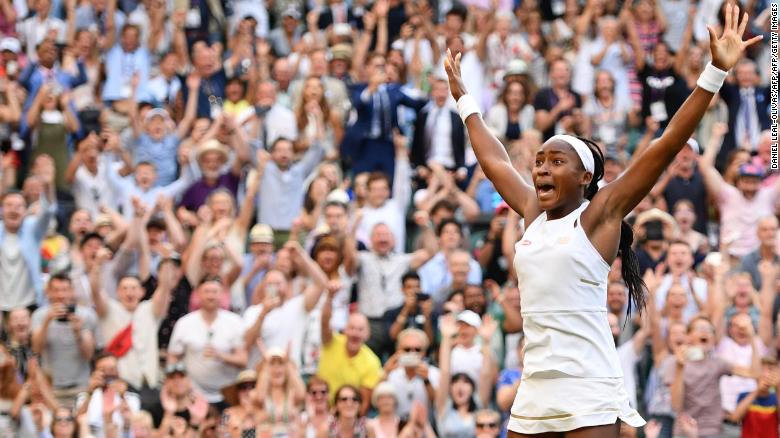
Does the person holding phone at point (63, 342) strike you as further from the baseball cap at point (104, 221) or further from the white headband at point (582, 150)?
the white headband at point (582, 150)

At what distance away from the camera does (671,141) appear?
218 inches

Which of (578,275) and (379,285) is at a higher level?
(578,275)

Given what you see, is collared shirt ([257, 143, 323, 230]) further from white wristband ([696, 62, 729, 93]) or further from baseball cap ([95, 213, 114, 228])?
white wristband ([696, 62, 729, 93])

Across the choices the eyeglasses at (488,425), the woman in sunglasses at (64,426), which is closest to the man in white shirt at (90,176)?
the woman in sunglasses at (64,426)

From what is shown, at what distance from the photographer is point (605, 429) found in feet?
18.1

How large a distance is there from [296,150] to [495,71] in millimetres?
2910

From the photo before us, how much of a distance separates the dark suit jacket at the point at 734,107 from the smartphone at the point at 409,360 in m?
5.03

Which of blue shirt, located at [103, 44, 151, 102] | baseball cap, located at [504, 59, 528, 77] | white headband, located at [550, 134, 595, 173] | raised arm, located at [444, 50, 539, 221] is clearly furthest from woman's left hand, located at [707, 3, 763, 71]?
blue shirt, located at [103, 44, 151, 102]

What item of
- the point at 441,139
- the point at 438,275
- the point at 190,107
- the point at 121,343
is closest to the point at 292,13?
the point at 190,107

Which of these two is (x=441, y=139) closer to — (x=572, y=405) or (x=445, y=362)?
(x=445, y=362)

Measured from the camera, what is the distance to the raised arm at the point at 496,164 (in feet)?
19.9

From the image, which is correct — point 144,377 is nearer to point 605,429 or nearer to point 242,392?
point 242,392

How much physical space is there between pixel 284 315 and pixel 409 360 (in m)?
1.13

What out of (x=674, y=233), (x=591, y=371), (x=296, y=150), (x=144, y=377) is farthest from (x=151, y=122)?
(x=591, y=371)
